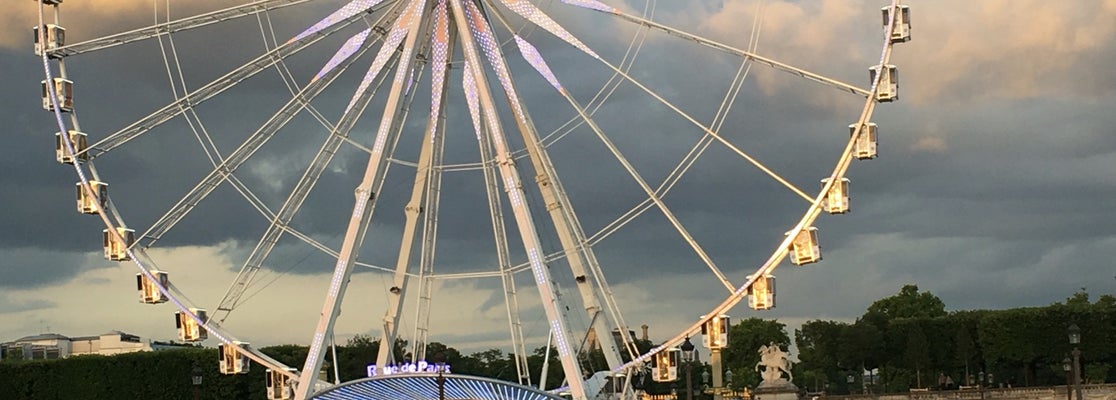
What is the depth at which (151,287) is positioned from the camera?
4488cm

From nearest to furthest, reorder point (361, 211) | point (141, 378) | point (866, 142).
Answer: point (866, 142) → point (361, 211) → point (141, 378)

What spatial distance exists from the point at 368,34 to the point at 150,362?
50.6 meters

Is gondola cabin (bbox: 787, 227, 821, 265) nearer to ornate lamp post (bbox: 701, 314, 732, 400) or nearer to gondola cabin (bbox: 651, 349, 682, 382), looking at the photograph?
ornate lamp post (bbox: 701, 314, 732, 400)

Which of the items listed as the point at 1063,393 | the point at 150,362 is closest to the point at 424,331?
the point at 1063,393

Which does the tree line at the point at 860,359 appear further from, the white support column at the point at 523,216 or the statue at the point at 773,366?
the white support column at the point at 523,216

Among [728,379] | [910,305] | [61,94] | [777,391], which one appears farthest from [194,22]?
[910,305]

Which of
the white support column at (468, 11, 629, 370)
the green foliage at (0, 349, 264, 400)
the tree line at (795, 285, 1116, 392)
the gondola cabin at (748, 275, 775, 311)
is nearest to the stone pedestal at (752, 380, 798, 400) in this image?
the tree line at (795, 285, 1116, 392)

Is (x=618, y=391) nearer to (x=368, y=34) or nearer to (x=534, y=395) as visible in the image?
(x=534, y=395)

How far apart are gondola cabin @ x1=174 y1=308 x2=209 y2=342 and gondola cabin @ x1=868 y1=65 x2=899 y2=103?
717 inches

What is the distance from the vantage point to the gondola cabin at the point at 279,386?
44.7m

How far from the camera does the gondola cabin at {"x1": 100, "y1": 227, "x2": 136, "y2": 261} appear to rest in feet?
147

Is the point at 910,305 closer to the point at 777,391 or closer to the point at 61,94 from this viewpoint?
the point at 777,391

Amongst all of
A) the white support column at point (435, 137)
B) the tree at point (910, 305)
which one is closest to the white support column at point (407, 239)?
the white support column at point (435, 137)

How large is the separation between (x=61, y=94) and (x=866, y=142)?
2077 cm
